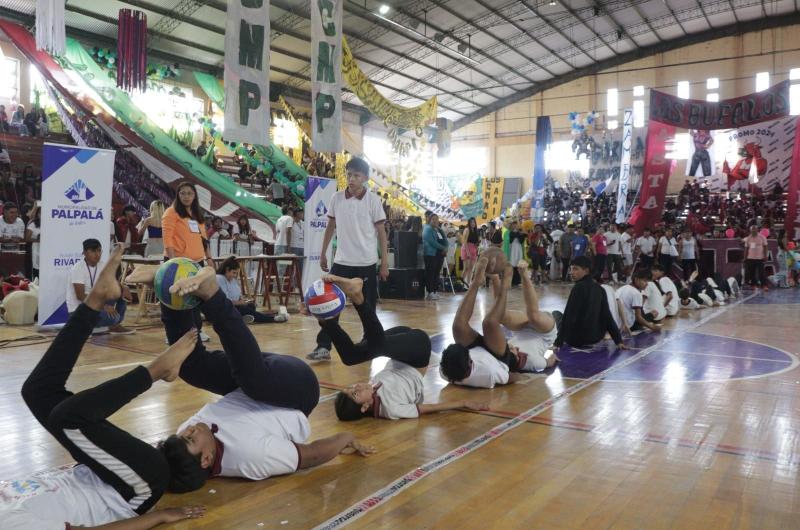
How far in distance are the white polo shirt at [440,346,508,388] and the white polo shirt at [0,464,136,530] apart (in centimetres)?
256

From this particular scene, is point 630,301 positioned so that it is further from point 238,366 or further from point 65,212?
point 65,212

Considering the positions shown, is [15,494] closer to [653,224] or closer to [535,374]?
[535,374]

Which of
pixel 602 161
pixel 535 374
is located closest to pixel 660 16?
pixel 602 161

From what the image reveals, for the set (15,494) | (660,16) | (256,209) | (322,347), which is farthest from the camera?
→ (660,16)

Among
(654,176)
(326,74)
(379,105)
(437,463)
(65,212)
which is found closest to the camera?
(437,463)

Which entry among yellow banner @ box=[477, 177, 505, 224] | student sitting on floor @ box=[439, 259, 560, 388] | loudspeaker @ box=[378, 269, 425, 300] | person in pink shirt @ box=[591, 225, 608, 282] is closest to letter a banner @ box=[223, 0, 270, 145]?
student sitting on floor @ box=[439, 259, 560, 388]

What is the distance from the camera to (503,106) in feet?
98.4

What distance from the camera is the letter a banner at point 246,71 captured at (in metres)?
6.73

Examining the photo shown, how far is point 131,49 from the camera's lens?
1471cm

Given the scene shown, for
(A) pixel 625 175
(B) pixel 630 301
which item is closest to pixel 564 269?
(A) pixel 625 175

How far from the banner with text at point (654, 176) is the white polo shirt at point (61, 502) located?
14.0m

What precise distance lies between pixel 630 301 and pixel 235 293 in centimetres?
424

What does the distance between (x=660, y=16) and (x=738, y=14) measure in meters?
3.09

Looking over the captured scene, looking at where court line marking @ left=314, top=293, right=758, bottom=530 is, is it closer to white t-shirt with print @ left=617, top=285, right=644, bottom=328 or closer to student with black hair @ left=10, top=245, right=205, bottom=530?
student with black hair @ left=10, top=245, right=205, bottom=530
